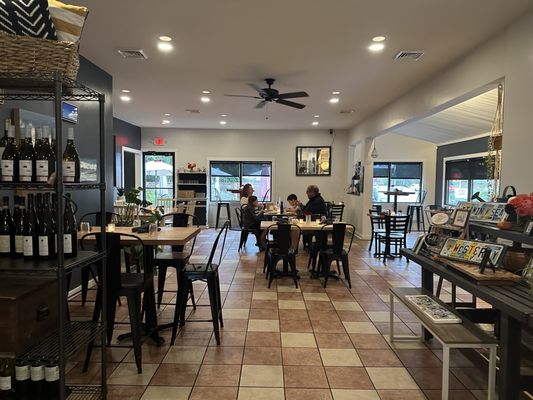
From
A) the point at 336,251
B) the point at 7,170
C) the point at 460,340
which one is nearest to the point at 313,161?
the point at 336,251

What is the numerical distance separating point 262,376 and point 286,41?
3204 millimetres

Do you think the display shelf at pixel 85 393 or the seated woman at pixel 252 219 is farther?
the seated woman at pixel 252 219

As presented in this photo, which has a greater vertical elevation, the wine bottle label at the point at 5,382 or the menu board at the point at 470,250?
the menu board at the point at 470,250

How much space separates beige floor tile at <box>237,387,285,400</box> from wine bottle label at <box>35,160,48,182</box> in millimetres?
1733

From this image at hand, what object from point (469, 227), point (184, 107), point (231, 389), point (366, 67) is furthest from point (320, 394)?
point (184, 107)

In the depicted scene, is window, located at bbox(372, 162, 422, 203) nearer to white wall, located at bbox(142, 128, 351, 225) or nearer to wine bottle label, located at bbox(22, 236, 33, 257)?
white wall, located at bbox(142, 128, 351, 225)

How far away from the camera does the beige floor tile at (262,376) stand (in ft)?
8.36

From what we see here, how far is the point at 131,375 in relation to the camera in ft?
8.66

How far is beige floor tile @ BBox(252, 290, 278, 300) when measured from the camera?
14.3 ft

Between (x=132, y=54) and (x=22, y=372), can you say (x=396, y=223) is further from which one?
(x=22, y=372)

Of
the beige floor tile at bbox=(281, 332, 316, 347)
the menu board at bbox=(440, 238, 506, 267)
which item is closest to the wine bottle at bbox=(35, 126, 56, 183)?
the beige floor tile at bbox=(281, 332, 316, 347)

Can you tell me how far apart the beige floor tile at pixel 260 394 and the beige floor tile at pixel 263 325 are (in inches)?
38.3

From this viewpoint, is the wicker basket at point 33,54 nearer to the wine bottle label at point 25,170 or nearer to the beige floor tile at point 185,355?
the wine bottle label at point 25,170

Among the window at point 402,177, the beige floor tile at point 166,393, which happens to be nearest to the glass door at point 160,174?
the window at point 402,177
